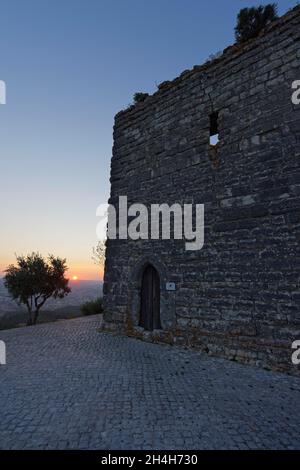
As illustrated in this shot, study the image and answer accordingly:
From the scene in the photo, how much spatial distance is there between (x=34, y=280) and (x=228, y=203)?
1080 cm

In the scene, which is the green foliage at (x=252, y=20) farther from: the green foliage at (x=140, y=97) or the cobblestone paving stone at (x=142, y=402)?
the cobblestone paving stone at (x=142, y=402)

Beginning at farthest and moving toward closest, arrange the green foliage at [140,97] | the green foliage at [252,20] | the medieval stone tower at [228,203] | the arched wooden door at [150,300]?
the green foliage at [140,97] → the arched wooden door at [150,300] → the green foliage at [252,20] → the medieval stone tower at [228,203]

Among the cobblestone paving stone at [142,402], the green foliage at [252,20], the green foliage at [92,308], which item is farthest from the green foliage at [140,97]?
the green foliage at [92,308]

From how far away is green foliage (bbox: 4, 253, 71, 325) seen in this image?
1331 cm

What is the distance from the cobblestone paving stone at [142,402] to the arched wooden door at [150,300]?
4.85 feet

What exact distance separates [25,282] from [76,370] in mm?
9349

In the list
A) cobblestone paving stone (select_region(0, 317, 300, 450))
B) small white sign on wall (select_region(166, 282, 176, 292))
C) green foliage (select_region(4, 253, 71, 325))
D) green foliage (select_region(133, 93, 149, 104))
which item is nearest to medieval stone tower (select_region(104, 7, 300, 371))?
small white sign on wall (select_region(166, 282, 176, 292))

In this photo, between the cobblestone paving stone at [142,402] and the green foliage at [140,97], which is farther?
the green foliage at [140,97]

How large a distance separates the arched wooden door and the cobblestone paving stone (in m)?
1.48

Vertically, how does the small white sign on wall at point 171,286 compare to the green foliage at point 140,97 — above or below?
below

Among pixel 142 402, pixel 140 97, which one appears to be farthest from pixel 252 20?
pixel 142 402

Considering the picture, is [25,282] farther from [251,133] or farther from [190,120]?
[251,133]

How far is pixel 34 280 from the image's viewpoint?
13523 millimetres

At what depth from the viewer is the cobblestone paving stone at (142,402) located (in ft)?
10.00
